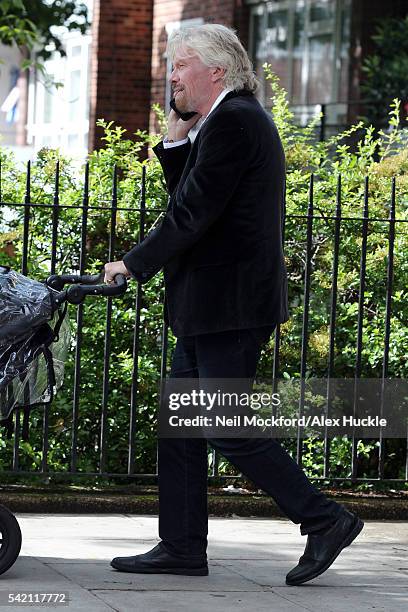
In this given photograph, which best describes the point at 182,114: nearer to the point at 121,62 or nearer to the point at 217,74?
the point at 217,74

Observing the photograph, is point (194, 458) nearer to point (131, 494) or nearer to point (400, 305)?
point (131, 494)

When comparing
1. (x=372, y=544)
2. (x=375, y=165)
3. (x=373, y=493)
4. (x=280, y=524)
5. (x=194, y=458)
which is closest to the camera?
(x=194, y=458)

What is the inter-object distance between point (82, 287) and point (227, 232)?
0.58 meters

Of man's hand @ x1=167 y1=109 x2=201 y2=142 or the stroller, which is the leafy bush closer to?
man's hand @ x1=167 y1=109 x2=201 y2=142

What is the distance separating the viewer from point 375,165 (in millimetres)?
7273

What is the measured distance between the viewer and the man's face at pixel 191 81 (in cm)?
460

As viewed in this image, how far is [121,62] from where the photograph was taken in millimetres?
18844

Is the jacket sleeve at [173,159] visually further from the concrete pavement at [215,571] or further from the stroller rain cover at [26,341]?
the concrete pavement at [215,571]

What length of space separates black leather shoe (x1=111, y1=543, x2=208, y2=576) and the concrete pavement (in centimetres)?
3

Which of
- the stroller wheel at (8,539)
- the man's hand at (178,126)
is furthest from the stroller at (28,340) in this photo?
the man's hand at (178,126)

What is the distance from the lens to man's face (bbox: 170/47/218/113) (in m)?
4.60

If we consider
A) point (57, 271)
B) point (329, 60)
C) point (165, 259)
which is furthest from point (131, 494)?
point (329, 60)

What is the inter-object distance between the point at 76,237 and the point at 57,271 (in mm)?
217

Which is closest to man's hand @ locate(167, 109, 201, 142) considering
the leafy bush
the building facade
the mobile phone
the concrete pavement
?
the mobile phone
